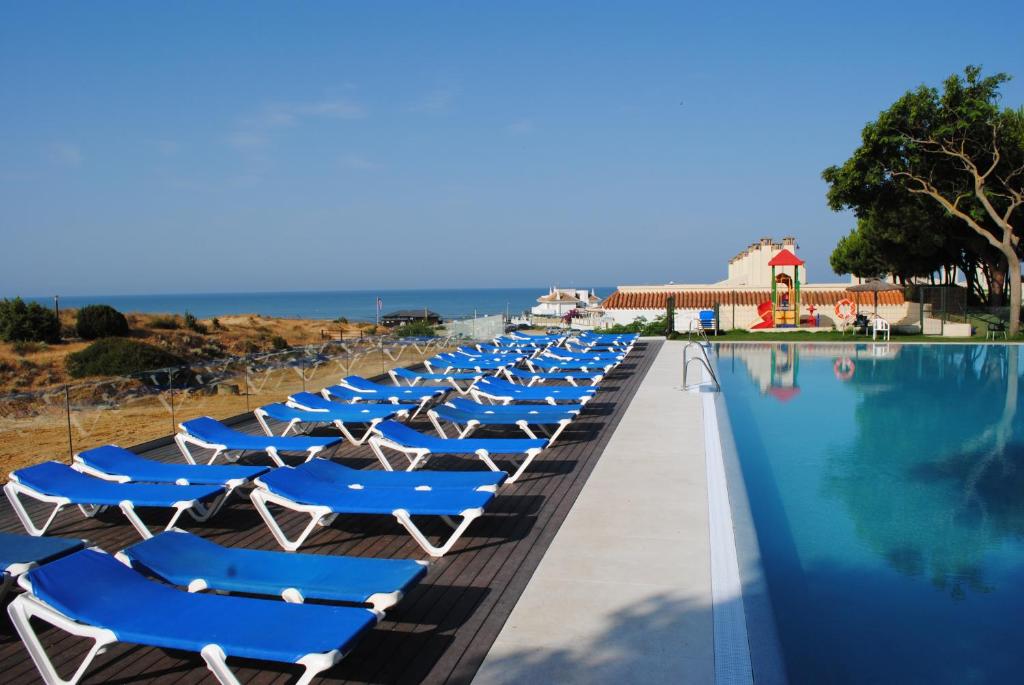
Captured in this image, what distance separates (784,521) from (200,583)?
451 centimetres

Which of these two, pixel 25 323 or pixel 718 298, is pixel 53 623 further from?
pixel 25 323

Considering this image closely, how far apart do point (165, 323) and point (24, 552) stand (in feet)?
89.5

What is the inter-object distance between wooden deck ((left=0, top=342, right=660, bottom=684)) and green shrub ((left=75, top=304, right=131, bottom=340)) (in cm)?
2055

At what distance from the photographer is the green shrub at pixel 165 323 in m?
28.4

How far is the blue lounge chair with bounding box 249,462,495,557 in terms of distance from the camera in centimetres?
453

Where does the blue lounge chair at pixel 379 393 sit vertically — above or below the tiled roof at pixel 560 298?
below

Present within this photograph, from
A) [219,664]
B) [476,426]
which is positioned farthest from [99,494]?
[476,426]

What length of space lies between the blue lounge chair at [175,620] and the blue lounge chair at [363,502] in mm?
1308

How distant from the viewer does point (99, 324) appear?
25.4 meters

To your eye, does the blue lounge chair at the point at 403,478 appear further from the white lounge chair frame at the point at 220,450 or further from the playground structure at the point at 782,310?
the playground structure at the point at 782,310

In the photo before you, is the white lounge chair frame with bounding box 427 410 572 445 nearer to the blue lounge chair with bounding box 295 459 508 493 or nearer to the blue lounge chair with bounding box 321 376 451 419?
the blue lounge chair with bounding box 321 376 451 419

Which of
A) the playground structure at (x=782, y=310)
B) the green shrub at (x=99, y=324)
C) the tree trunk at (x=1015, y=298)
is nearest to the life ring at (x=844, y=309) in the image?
the playground structure at (x=782, y=310)

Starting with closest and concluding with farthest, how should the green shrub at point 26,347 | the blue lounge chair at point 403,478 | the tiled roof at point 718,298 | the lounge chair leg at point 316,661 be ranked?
the lounge chair leg at point 316,661 < the blue lounge chair at point 403,478 < the green shrub at point 26,347 < the tiled roof at point 718,298

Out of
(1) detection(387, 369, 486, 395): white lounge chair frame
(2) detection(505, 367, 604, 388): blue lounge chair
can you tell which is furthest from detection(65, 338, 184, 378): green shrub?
(2) detection(505, 367, 604, 388): blue lounge chair
